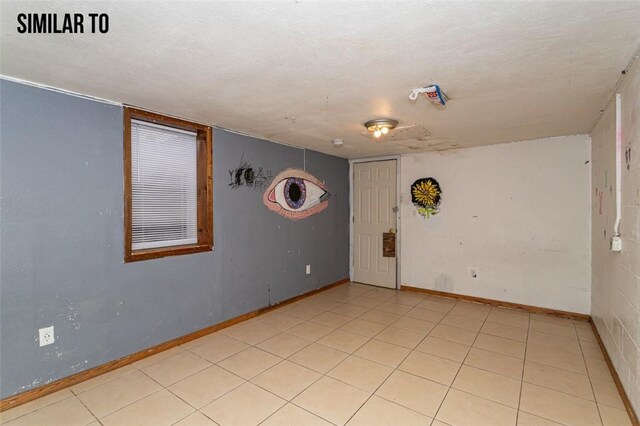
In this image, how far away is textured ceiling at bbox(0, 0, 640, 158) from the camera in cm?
135

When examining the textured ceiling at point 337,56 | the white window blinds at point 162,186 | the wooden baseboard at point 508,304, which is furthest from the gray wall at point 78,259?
the wooden baseboard at point 508,304

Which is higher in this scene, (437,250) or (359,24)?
(359,24)

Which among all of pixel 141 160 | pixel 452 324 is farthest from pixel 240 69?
pixel 452 324

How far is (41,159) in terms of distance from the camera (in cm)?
214

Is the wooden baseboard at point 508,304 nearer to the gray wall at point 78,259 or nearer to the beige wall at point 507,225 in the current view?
the beige wall at point 507,225

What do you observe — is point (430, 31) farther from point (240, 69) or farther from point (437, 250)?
point (437, 250)

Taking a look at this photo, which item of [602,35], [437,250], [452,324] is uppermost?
[602,35]

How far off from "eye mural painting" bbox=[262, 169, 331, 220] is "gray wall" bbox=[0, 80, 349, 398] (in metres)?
0.66

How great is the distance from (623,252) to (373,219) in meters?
3.32

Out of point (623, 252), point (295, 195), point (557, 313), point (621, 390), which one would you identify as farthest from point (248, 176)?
point (557, 313)

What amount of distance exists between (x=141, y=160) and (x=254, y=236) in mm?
1488

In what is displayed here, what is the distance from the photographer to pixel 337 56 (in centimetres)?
174

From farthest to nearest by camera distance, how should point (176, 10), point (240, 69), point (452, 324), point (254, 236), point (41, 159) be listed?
point (254, 236) < point (452, 324) < point (41, 159) < point (240, 69) < point (176, 10)

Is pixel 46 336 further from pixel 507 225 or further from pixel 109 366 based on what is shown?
pixel 507 225
